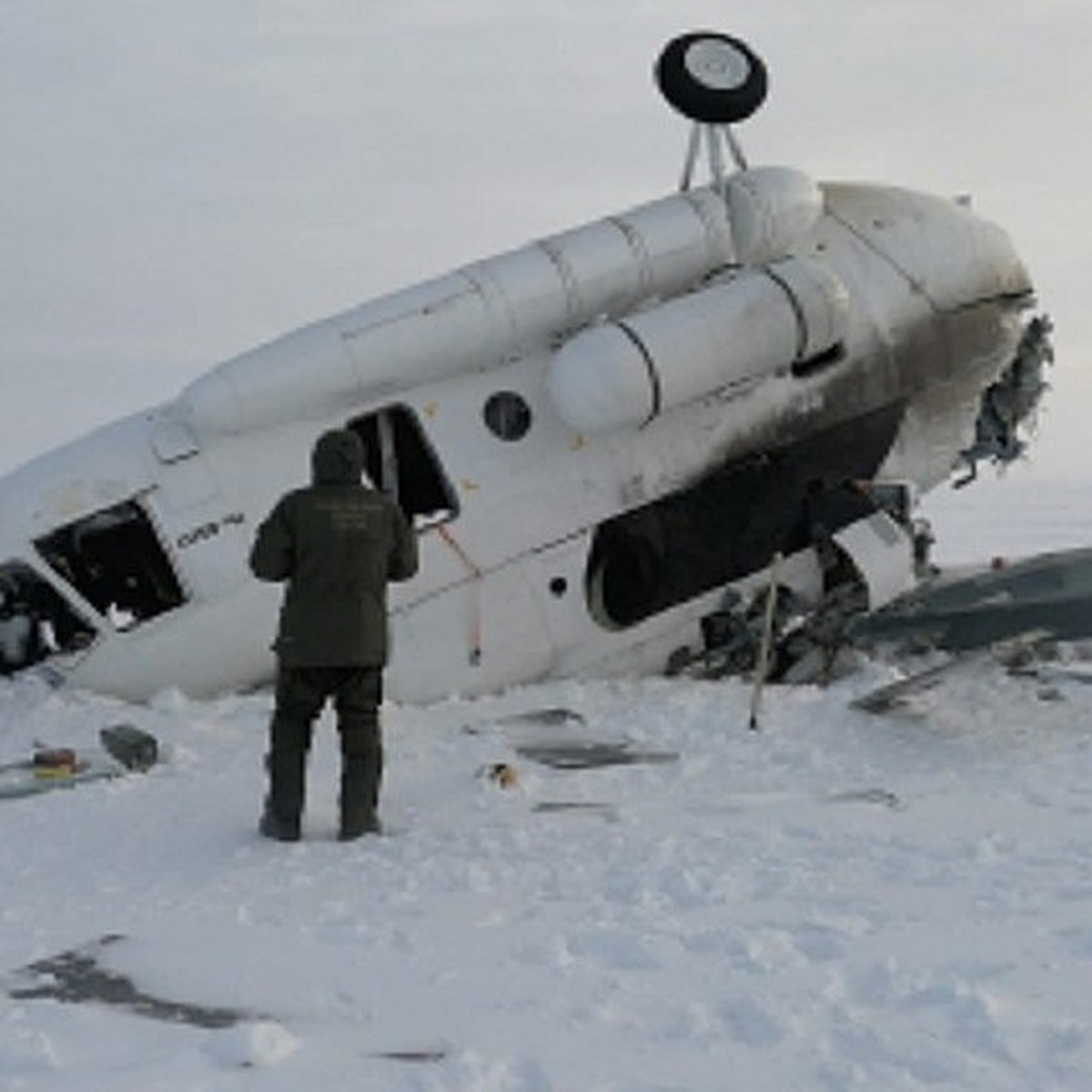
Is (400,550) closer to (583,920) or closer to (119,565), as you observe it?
(583,920)

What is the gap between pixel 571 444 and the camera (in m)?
11.4

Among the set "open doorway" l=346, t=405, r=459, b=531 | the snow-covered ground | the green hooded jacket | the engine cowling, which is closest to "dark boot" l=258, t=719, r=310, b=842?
the snow-covered ground

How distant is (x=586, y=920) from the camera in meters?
5.13

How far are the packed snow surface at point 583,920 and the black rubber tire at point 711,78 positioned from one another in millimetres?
5321

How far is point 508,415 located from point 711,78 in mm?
3190

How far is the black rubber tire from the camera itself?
12297mm

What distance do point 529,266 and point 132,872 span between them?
5998 mm

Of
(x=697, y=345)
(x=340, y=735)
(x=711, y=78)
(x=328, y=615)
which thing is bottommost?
(x=340, y=735)

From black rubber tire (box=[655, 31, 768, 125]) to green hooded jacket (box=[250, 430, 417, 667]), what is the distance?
6311mm

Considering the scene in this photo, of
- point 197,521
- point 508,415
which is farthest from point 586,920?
point 508,415

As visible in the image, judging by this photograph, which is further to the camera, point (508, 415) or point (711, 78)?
point (711, 78)

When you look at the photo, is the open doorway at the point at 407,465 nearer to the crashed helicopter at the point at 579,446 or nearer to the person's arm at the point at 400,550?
the crashed helicopter at the point at 579,446

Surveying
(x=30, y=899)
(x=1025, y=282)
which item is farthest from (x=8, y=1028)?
(x=1025, y=282)

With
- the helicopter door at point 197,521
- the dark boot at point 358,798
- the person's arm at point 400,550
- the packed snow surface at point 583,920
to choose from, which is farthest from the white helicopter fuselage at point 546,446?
the dark boot at point 358,798
